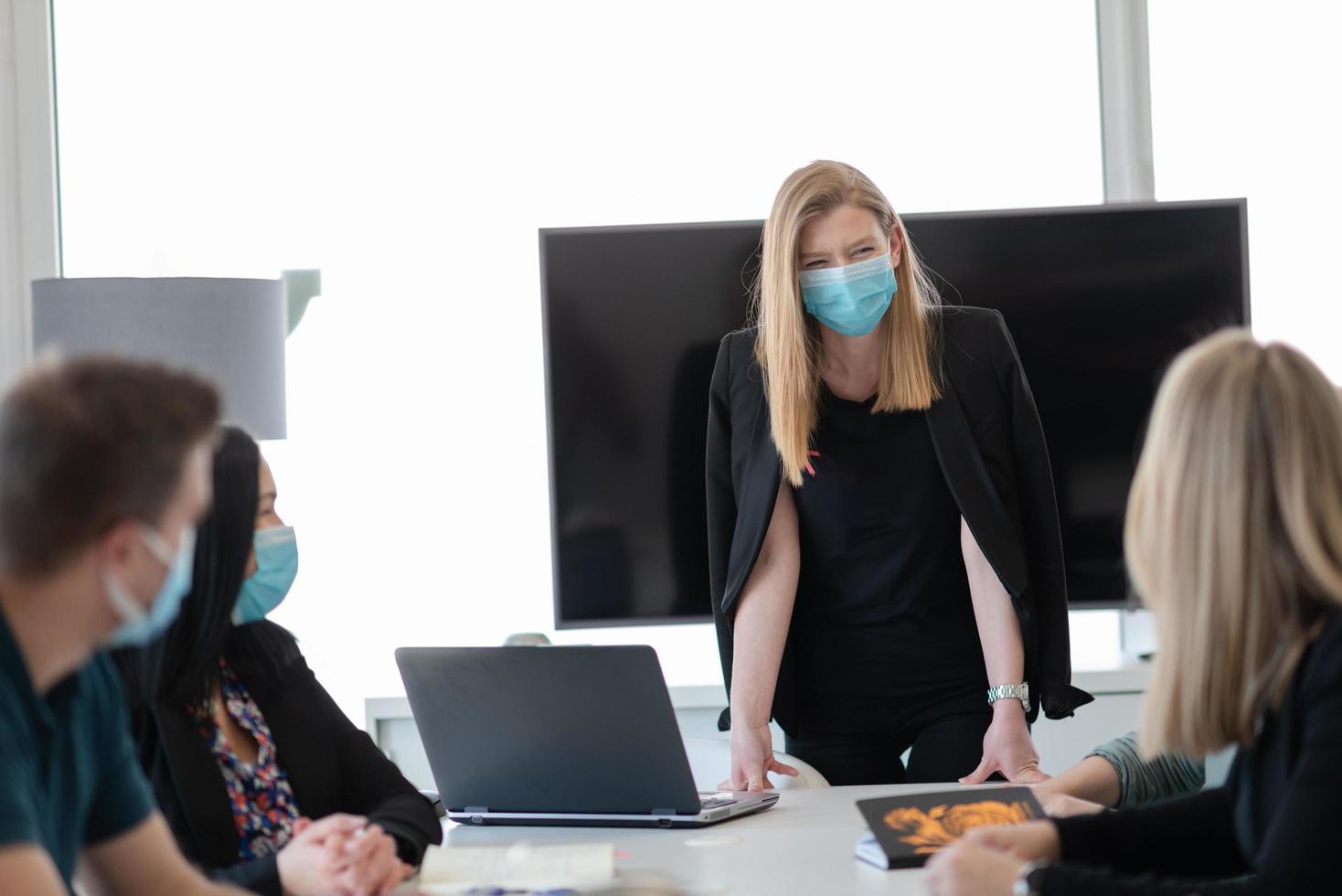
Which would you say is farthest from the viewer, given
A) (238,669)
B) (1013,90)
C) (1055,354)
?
(1013,90)

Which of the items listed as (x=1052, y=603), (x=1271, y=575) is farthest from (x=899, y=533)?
(x=1271, y=575)

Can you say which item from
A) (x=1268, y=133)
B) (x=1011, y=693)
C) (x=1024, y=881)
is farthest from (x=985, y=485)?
(x=1268, y=133)

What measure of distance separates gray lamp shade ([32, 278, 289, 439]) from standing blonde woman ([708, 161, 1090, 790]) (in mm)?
1058

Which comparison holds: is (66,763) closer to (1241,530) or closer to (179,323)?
Result: (1241,530)

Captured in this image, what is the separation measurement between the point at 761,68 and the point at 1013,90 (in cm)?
64

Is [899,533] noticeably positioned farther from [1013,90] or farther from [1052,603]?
[1013,90]

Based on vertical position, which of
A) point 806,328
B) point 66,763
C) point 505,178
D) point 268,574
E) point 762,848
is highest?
point 505,178

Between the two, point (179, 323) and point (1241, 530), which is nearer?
point (1241, 530)

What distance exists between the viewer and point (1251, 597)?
1.32 meters

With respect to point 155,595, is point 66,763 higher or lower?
lower

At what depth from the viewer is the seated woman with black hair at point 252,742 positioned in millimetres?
1655

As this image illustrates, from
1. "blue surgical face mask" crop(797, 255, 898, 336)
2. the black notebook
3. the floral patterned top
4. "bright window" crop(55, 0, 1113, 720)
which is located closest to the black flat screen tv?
"bright window" crop(55, 0, 1113, 720)

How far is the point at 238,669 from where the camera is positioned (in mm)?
1881

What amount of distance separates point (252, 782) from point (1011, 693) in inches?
47.7
